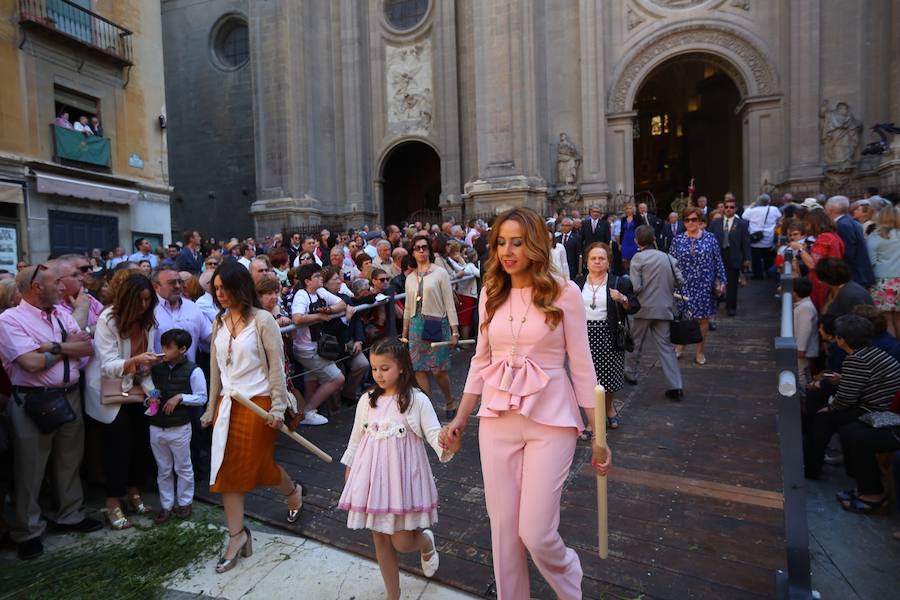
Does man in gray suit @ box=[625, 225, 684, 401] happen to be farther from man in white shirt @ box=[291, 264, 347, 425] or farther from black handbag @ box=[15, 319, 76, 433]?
black handbag @ box=[15, 319, 76, 433]

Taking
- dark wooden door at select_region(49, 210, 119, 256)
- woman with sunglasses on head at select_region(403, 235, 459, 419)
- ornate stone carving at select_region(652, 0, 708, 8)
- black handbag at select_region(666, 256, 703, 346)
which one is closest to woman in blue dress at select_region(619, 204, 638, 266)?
black handbag at select_region(666, 256, 703, 346)

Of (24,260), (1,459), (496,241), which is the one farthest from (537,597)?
(24,260)

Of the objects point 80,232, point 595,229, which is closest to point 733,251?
point 595,229

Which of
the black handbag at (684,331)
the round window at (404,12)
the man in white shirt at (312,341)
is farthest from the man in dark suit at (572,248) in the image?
the round window at (404,12)

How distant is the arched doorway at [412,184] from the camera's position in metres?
27.3

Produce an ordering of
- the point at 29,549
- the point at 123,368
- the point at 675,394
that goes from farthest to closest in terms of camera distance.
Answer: the point at 675,394 < the point at 123,368 < the point at 29,549

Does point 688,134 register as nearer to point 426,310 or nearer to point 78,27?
point 78,27

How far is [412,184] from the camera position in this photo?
1099 inches

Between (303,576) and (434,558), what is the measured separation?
0.91 m

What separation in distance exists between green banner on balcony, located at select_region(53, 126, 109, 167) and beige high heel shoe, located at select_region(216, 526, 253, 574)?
15.7 m

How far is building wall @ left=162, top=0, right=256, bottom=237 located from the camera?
87.0 ft

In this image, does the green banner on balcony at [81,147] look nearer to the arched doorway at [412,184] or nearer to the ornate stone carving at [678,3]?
the arched doorway at [412,184]

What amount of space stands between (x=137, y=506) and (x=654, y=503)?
163 inches

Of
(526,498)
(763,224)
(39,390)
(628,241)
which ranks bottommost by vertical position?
(526,498)
